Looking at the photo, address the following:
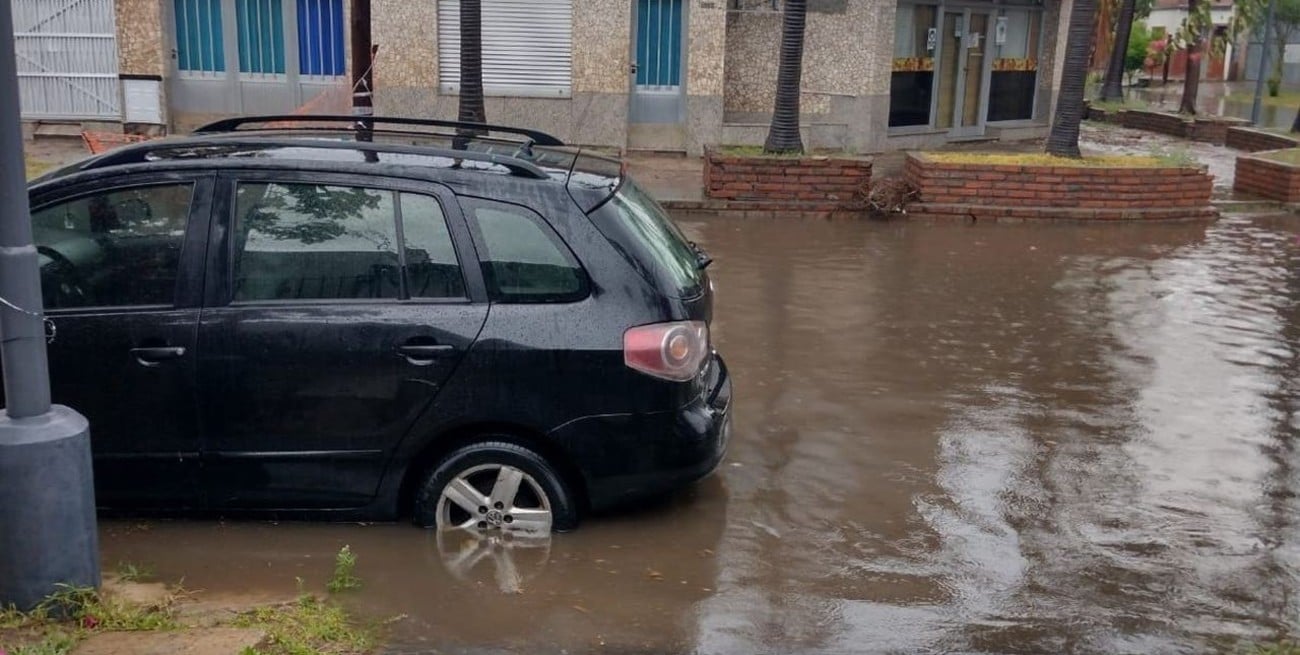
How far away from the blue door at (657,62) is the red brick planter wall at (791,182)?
5.38 metres

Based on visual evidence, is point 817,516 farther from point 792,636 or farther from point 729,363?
point 729,363

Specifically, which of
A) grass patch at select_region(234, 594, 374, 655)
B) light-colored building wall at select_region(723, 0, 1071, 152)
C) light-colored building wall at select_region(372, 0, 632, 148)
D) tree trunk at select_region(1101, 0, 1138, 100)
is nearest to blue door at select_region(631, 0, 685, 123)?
light-colored building wall at select_region(372, 0, 632, 148)

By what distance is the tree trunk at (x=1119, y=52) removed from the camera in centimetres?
2956

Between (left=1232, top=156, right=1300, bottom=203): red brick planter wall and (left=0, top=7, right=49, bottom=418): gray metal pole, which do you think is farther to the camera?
(left=1232, top=156, right=1300, bottom=203): red brick planter wall

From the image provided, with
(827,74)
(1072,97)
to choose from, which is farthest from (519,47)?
(1072,97)

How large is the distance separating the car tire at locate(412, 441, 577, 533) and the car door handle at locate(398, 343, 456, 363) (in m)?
0.42

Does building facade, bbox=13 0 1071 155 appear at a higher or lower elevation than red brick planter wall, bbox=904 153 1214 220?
higher

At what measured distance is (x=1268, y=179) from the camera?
52.6 feet

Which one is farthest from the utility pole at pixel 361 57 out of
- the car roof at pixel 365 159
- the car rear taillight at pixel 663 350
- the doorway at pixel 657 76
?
the doorway at pixel 657 76

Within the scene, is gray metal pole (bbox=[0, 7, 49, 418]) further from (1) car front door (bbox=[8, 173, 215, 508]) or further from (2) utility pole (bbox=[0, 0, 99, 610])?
(1) car front door (bbox=[8, 173, 215, 508])

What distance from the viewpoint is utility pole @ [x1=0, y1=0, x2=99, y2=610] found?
417 cm

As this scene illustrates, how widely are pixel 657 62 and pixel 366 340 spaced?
14.8m

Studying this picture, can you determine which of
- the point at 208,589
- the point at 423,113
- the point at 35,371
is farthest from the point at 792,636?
the point at 423,113

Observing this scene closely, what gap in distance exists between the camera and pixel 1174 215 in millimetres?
14453
